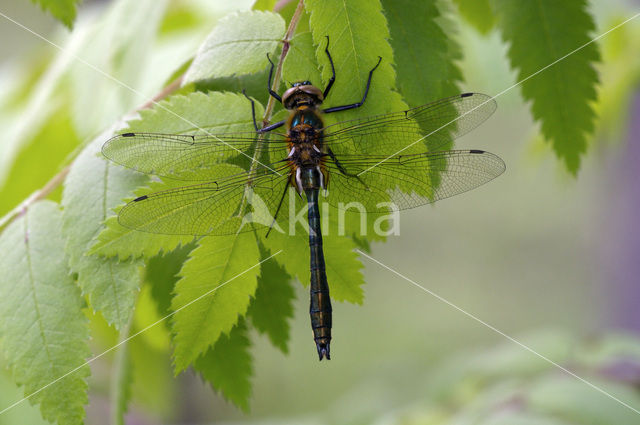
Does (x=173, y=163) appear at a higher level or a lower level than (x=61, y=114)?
lower

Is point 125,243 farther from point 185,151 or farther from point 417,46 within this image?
point 417,46

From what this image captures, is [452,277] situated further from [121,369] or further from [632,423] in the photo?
[121,369]

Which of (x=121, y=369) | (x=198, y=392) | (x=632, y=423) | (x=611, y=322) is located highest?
(x=121, y=369)

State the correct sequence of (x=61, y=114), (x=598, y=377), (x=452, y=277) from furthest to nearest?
(x=452, y=277)
(x=61, y=114)
(x=598, y=377)

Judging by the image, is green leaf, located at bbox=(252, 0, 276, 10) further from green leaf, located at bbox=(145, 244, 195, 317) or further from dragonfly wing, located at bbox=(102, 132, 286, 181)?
green leaf, located at bbox=(145, 244, 195, 317)

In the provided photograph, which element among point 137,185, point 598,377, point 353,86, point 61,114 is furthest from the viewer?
point 61,114

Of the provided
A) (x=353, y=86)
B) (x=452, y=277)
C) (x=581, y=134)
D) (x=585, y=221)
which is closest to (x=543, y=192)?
(x=585, y=221)

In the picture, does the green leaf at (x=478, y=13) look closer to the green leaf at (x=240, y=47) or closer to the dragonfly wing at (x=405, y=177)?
the dragonfly wing at (x=405, y=177)
